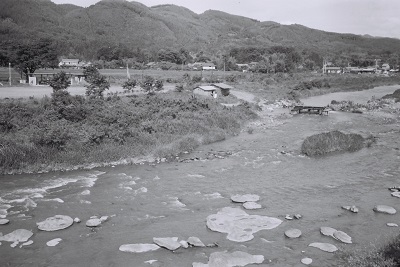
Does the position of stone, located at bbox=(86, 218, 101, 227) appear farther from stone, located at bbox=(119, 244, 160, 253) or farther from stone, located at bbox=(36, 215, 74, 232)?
stone, located at bbox=(119, 244, 160, 253)

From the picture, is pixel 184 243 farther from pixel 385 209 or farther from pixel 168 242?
pixel 385 209

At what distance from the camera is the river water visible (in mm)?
13547

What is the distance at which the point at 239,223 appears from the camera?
15945 mm

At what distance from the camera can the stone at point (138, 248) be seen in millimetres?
13734

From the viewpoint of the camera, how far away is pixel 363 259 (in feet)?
39.0

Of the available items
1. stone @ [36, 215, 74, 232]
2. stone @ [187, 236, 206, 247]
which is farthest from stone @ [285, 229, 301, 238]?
stone @ [36, 215, 74, 232]

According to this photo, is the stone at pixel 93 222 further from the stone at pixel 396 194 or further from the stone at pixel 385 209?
the stone at pixel 396 194

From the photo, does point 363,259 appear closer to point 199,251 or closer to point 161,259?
point 199,251

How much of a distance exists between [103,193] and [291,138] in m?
21.2

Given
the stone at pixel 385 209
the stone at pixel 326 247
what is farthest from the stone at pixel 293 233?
the stone at pixel 385 209

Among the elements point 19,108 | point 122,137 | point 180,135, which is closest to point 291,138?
point 180,135

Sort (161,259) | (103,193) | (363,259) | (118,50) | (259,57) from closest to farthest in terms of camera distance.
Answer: (363,259), (161,259), (103,193), (118,50), (259,57)

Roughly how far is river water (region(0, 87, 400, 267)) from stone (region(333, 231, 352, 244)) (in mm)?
290

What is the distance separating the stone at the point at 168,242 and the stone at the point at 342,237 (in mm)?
6669
